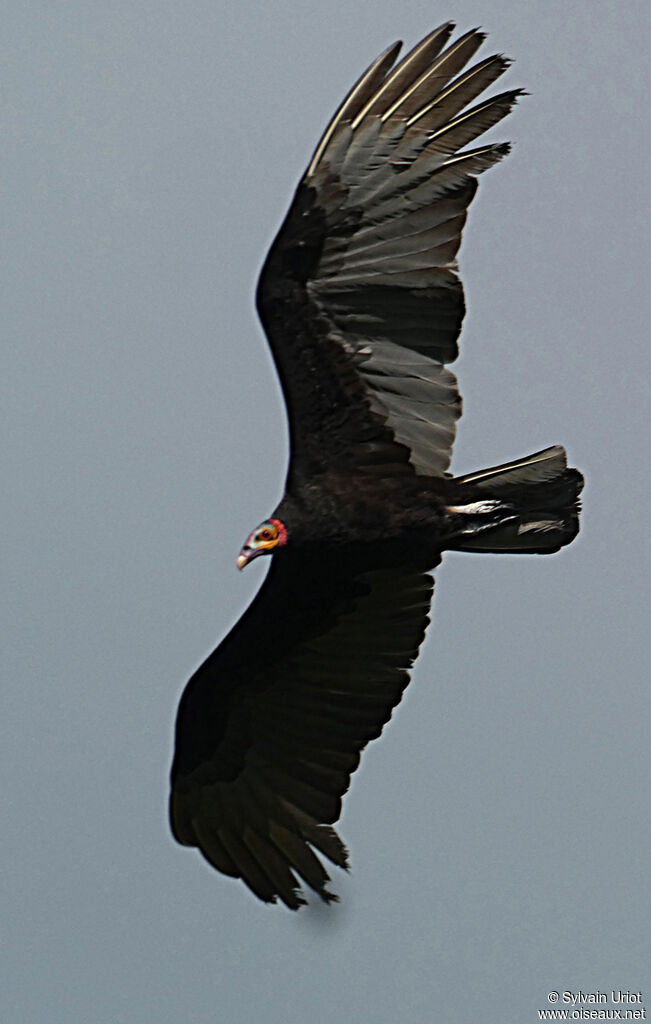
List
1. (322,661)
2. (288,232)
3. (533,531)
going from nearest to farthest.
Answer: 1. (288,232)
2. (533,531)
3. (322,661)

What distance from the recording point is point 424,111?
27.8 ft

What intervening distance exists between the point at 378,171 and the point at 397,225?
26cm

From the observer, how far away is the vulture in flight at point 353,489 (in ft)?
27.7

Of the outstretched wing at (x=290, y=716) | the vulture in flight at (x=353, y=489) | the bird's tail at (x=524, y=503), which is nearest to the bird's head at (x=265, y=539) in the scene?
the vulture in flight at (x=353, y=489)

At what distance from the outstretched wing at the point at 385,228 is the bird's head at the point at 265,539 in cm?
59

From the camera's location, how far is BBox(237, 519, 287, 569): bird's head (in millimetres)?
8820

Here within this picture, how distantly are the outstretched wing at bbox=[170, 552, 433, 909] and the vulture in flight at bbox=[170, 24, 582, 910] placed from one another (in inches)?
0.4

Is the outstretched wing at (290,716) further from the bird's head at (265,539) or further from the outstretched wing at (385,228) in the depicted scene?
the outstretched wing at (385,228)

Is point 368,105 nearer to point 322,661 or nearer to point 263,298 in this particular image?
point 263,298

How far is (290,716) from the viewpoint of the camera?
977 cm

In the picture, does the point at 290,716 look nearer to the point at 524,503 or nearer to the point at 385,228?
the point at 524,503

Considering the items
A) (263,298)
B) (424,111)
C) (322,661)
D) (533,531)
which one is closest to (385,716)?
(322,661)

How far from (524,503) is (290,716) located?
1807mm

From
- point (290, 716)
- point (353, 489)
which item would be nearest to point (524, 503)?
point (353, 489)
